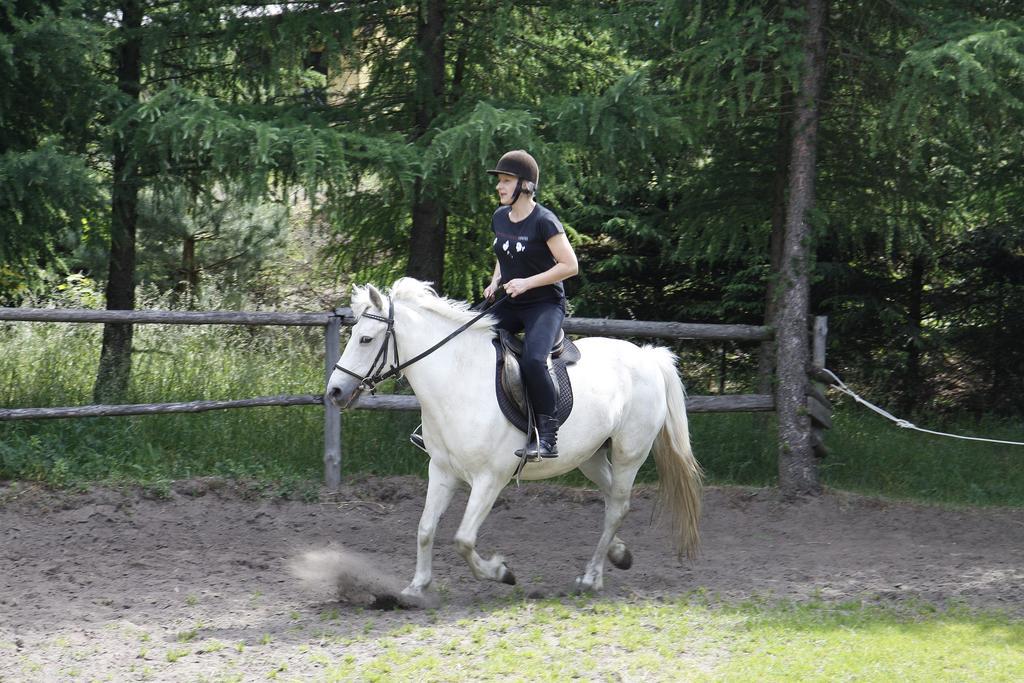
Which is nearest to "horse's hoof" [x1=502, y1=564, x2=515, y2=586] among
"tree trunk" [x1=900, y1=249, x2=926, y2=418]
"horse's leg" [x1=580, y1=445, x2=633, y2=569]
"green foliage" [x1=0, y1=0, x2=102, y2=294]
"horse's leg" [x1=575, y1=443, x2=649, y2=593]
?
"horse's leg" [x1=575, y1=443, x2=649, y2=593]

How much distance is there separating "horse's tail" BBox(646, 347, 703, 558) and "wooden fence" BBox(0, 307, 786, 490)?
69.5 inches

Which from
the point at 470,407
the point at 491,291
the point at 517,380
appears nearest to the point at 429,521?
the point at 470,407

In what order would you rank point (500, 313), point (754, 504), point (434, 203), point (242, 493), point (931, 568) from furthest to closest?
point (434, 203), point (754, 504), point (242, 493), point (931, 568), point (500, 313)

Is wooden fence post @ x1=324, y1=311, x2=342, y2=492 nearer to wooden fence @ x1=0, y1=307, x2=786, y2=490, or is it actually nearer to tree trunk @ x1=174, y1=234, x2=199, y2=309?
wooden fence @ x1=0, y1=307, x2=786, y2=490

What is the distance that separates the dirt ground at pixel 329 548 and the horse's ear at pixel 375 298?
1.93m

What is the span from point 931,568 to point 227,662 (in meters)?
5.29

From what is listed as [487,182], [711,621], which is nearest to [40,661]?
[711,621]

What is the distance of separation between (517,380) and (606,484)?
55.1 inches

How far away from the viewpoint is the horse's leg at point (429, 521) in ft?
21.3

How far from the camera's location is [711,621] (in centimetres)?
622

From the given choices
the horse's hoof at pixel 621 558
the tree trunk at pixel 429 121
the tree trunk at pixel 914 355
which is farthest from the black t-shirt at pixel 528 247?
the tree trunk at pixel 914 355

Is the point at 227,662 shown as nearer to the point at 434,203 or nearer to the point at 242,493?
the point at 242,493

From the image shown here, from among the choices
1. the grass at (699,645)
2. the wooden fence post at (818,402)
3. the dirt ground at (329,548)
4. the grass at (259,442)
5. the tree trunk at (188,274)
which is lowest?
the dirt ground at (329,548)

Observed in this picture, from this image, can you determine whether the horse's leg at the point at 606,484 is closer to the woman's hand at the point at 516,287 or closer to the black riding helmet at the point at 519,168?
the woman's hand at the point at 516,287
